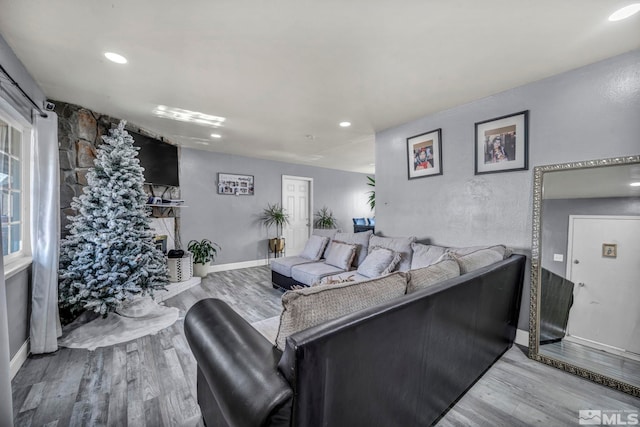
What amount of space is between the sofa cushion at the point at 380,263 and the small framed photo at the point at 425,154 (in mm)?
1079

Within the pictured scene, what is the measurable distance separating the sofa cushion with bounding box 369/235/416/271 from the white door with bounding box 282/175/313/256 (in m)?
3.01

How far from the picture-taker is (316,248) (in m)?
3.85

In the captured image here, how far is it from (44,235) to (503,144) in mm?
4193

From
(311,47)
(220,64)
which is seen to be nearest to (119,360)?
(220,64)

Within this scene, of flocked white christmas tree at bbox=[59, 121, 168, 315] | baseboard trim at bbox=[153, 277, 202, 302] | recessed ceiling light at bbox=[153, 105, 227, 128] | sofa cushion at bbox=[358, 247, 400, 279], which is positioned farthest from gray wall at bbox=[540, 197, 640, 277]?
baseboard trim at bbox=[153, 277, 202, 302]

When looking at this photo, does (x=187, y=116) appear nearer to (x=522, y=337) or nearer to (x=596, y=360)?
(x=522, y=337)

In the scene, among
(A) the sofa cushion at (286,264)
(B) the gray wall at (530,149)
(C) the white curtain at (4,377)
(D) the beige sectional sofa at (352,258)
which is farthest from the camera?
(A) the sofa cushion at (286,264)

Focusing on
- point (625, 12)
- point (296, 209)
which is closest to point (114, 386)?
point (625, 12)

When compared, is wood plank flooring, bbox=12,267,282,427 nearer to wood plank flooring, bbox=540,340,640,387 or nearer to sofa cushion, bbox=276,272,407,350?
sofa cushion, bbox=276,272,407,350

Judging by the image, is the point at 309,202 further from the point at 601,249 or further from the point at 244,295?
the point at 601,249

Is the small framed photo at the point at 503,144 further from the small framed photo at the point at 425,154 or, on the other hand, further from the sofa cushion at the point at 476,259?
the sofa cushion at the point at 476,259

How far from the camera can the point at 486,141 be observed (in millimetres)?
2611

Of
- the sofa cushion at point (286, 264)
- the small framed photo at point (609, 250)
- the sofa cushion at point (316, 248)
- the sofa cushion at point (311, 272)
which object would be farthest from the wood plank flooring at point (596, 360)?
the sofa cushion at point (286, 264)

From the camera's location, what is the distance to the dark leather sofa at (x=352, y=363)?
785 millimetres
